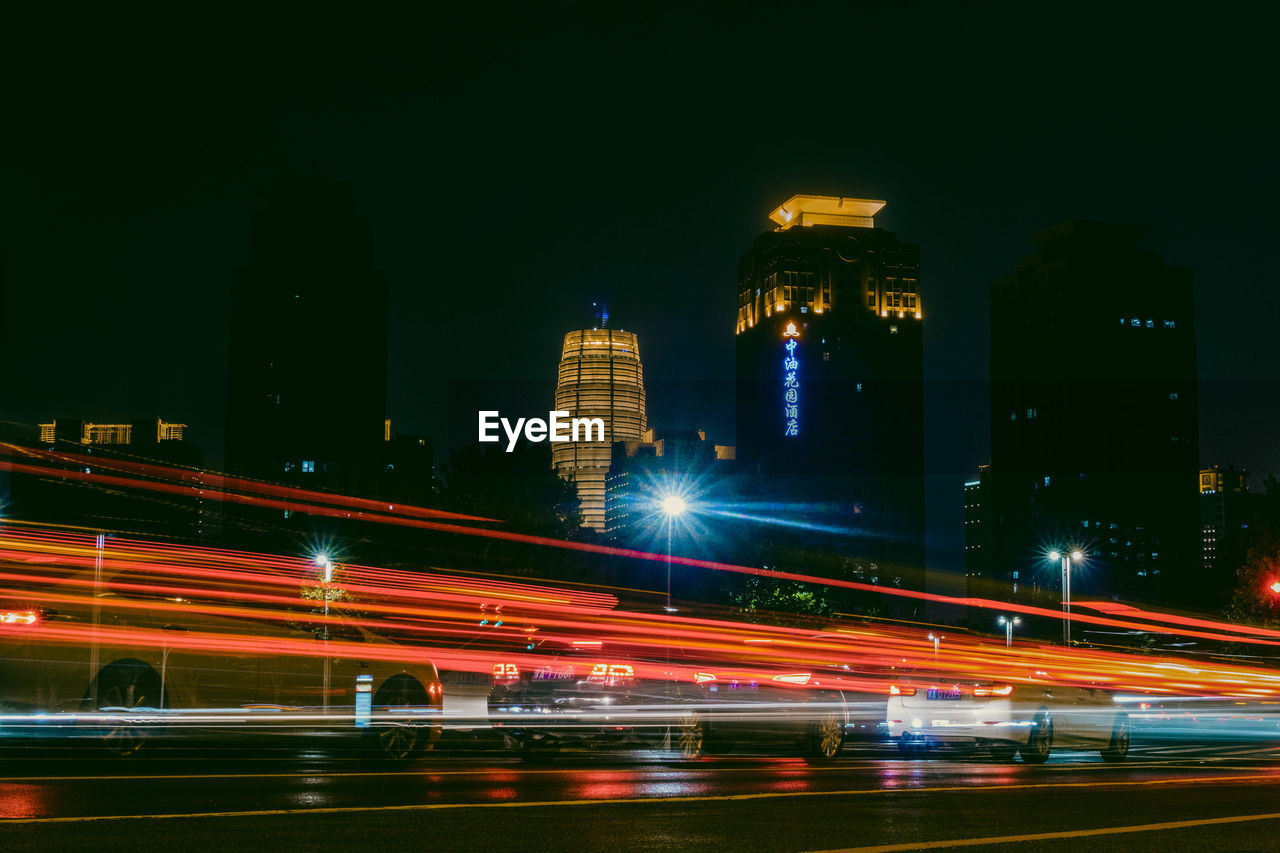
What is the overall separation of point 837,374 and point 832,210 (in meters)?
31.1

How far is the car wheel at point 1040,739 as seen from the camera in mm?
15250

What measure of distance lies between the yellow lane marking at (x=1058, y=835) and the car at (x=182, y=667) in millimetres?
7268

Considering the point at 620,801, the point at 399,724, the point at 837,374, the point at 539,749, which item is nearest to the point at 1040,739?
the point at 539,749

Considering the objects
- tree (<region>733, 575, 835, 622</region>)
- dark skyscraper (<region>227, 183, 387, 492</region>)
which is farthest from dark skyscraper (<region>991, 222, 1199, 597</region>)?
dark skyscraper (<region>227, 183, 387, 492</region>)

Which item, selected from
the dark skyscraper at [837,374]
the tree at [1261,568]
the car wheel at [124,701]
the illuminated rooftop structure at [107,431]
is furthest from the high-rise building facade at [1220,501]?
the illuminated rooftop structure at [107,431]

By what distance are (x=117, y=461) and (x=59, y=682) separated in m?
38.2

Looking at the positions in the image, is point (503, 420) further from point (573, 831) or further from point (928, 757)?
point (573, 831)

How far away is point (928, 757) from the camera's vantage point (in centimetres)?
1677

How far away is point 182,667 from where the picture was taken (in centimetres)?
1266

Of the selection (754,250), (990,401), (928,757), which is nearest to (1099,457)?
→ (990,401)

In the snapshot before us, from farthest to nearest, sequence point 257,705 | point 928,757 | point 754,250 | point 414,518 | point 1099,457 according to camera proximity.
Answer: point 754,250
point 1099,457
point 414,518
point 928,757
point 257,705

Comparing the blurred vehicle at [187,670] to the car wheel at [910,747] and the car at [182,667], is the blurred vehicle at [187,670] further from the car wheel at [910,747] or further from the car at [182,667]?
the car wheel at [910,747]

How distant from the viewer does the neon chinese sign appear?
162375 mm

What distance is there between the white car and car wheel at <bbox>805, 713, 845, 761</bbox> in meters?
0.80
